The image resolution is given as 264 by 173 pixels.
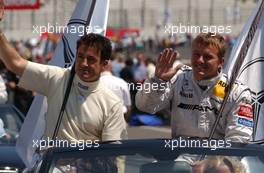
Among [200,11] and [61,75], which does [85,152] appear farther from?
[200,11]

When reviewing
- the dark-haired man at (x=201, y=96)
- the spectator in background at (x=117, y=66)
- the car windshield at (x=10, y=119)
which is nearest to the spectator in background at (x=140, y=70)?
the spectator in background at (x=117, y=66)

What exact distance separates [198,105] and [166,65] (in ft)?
1.18

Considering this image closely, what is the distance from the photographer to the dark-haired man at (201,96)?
265 inches

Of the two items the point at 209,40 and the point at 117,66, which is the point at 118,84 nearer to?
the point at 209,40

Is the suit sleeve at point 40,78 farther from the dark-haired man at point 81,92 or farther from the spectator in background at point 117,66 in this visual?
the spectator in background at point 117,66

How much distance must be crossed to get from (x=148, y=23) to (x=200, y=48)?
48.8 m

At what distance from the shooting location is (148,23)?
182ft

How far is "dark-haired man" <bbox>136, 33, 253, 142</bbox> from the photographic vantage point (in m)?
6.73

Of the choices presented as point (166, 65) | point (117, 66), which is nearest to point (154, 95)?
point (166, 65)

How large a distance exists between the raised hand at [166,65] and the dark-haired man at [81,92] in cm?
41

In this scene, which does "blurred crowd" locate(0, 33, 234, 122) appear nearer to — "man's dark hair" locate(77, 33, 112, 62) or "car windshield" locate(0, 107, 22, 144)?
"man's dark hair" locate(77, 33, 112, 62)

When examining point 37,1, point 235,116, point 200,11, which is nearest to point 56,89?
point 235,116

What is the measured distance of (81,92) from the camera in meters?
6.86

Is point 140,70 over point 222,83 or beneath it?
over
